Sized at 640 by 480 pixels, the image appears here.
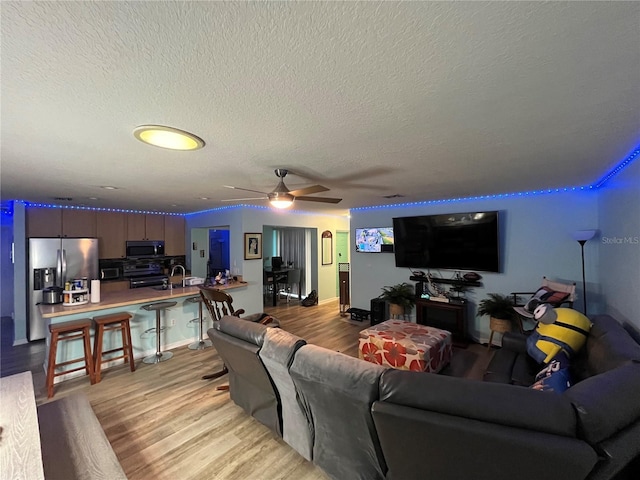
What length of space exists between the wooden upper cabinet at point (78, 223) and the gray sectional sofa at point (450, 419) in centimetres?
527

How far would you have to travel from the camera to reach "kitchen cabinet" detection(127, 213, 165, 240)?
582cm

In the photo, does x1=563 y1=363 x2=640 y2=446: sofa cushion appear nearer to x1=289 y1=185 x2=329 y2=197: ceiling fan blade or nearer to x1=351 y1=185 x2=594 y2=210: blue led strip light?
x1=289 y1=185 x2=329 y2=197: ceiling fan blade

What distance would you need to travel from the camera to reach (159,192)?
3.71m

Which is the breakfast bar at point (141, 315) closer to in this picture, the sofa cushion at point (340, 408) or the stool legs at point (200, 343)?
the stool legs at point (200, 343)

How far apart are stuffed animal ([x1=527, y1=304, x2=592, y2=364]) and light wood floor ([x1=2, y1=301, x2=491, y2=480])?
1131 mm

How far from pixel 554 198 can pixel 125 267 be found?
7950mm

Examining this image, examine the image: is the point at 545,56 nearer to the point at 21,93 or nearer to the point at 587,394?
the point at 587,394

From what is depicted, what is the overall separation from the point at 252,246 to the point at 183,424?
10.8 feet

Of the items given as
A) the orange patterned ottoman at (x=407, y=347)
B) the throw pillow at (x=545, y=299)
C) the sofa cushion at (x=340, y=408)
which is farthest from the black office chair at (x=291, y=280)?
the sofa cushion at (x=340, y=408)

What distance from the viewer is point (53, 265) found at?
15.3 feet

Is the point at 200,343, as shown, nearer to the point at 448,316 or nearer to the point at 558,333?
the point at 448,316

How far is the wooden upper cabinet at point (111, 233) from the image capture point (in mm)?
5418

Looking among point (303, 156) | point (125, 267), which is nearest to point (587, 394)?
point (303, 156)

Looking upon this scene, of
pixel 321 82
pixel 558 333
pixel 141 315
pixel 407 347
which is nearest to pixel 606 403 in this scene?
pixel 558 333
